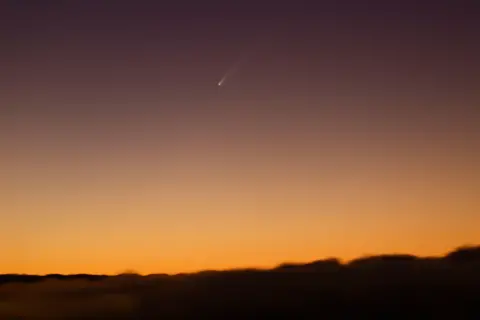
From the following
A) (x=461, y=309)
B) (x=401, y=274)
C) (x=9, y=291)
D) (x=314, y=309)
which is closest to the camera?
(x=461, y=309)

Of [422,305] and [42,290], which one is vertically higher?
[42,290]

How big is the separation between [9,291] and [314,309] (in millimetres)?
17531

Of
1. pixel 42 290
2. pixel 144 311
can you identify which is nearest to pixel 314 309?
pixel 144 311

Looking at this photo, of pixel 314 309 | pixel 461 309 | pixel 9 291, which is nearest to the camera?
pixel 461 309

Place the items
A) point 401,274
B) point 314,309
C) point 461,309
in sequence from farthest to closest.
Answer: point 401,274
point 314,309
point 461,309

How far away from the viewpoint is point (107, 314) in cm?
4122

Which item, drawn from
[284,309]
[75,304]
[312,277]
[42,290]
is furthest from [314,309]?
[42,290]

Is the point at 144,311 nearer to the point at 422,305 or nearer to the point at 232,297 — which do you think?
the point at 232,297

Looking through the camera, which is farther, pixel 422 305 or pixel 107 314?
pixel 107 314

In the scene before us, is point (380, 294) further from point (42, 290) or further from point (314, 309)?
point (42, 290)

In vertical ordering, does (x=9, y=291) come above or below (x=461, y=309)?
above

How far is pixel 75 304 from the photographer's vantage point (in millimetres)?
43344

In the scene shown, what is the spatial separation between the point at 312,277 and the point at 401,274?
4777 millimetres

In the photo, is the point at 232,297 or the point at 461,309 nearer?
the point at 461,309
